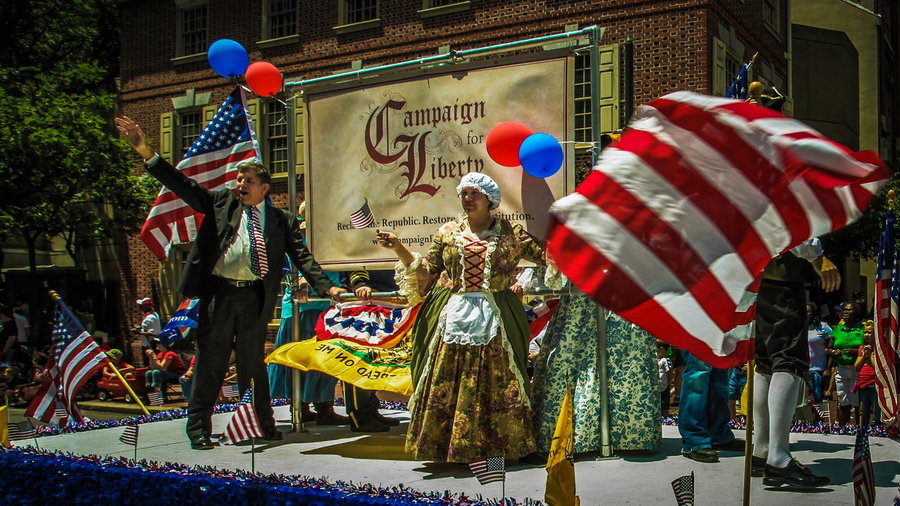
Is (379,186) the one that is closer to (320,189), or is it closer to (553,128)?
(320,189)

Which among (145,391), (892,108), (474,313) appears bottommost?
(145,391)

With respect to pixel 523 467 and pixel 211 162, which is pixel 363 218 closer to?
pixel 211 162

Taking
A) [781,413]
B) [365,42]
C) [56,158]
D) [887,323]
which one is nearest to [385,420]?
[781,413]

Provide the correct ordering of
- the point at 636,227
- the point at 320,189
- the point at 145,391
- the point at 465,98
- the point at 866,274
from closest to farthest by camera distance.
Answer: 1. the point at 636,227
2. the point at 465,98
3. the point at 320,189
4. the point at 145,391
5. the point at 866,274

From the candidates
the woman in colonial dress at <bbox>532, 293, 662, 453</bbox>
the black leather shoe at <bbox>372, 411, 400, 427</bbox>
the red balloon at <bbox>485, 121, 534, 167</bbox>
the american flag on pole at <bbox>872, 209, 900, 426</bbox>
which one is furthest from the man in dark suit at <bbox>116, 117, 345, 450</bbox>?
the american flag on pole at <bbox>872, 209, 900, 426</bbox>

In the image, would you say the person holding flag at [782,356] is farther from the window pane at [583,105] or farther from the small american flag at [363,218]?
the window pane at [583,105]

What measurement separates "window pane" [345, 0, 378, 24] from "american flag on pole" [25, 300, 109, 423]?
1607 centimetres

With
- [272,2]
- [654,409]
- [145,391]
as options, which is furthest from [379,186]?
[272,2]

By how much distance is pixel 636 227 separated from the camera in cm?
287

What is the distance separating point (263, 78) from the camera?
7121 millimetres

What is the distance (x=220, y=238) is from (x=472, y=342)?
76.8 inches

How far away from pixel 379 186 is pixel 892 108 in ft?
105

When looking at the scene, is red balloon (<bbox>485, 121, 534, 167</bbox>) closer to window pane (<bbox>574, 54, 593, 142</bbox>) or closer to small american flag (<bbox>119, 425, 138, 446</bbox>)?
small american flag (<bbox>119, 425, 138, 446</bbox>)

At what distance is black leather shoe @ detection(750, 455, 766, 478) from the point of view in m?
4.95
